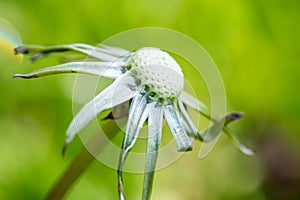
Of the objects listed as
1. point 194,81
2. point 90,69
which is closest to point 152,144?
point 90,69

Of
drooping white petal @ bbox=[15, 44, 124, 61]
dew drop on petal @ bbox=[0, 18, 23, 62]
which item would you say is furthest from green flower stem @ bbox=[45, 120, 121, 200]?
dew drop on petal @ bbox=[0, 18, 23, 62]

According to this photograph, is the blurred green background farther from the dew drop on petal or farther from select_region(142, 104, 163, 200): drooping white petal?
select_region(142, 104, 163, 200): drooping white petal

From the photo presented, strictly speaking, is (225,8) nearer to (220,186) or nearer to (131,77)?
(220,186)

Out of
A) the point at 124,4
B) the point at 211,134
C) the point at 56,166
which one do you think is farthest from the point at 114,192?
the point at 211,134

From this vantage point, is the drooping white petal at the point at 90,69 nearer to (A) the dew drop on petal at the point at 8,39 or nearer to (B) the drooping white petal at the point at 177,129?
(B) the drooping white petal at the point at 177,129

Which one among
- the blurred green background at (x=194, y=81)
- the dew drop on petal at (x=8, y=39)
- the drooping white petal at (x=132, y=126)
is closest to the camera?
the drooping white petal at (x=132, y=126)

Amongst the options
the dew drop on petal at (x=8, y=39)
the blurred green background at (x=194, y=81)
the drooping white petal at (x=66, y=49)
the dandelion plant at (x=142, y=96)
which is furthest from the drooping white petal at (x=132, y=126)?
the blurred green background at (x=194, y=81)
